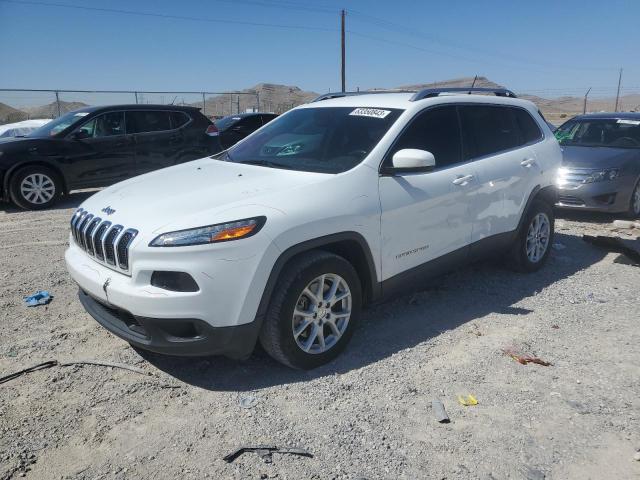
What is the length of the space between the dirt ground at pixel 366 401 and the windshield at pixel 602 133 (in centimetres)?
483

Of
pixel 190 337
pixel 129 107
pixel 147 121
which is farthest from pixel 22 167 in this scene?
pixel 190 337

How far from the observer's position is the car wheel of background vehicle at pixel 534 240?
5.30m

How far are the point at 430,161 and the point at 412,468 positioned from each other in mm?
2029

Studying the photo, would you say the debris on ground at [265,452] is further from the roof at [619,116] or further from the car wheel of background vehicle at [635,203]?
the roof at [619,116]

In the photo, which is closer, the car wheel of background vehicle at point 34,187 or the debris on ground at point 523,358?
the debris on ground at point 523,358

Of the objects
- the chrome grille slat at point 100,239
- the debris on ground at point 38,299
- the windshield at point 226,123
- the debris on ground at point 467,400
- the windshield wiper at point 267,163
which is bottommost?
the debris on ground at point 467,400

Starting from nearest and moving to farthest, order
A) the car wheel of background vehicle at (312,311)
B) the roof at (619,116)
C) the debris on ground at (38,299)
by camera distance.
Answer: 1. the car wheel of background vehicle at (312,311)
2. the debris on ground at (38,299)
3. the roof at (619,116)

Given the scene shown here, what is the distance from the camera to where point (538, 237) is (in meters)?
5.54

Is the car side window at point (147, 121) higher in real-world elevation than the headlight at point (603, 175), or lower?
higher

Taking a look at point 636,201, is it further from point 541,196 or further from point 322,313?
point 322,313

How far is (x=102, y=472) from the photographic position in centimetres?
258

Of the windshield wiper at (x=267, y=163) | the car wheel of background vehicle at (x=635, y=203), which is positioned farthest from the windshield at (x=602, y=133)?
the windshield wiper at (x=267, y=163)

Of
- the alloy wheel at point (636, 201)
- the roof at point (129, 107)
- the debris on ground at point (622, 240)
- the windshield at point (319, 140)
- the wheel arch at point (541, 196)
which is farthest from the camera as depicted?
the roof at point (129, 107)

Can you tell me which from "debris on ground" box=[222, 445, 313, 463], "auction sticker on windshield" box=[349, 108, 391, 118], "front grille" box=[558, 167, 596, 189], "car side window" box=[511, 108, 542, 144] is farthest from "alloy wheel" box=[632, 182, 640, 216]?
"debris on ground" box=[222, 445, 313, 463]
